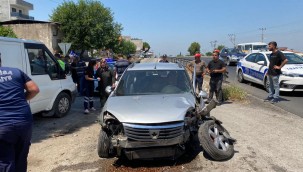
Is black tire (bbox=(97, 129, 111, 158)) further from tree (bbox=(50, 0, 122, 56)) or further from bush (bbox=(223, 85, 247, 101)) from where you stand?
tree (bbox=(50, 0, 122, 56))

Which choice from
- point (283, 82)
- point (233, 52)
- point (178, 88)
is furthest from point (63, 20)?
point (178, 88)

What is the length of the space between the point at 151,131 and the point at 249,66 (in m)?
10.4

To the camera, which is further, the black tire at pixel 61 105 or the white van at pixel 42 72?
the black tire at pixel 61 105

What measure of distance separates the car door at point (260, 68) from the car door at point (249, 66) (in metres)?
0.27

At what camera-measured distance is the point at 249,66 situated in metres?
14.1

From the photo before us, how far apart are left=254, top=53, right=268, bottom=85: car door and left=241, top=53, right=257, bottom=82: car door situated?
269mm

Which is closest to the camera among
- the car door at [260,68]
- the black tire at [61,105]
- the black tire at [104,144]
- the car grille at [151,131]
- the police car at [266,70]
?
the car grille at [151,131]

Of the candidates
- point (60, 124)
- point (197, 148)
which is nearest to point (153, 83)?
point (197, 148)

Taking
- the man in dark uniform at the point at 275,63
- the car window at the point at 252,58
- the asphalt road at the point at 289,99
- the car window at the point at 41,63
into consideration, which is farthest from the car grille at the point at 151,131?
the car window at the point at 252,58

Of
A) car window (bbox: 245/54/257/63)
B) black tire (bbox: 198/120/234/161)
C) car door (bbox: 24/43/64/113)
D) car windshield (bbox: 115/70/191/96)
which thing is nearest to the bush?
car window (bbox: 245/54/257/63)

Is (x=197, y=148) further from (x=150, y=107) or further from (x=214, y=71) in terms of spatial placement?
(x=214, y=71)

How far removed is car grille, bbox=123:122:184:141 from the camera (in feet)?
15.3

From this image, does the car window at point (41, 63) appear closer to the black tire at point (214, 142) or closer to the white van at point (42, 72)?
the white van at point (42, 72)

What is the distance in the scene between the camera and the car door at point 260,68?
41.3ft
